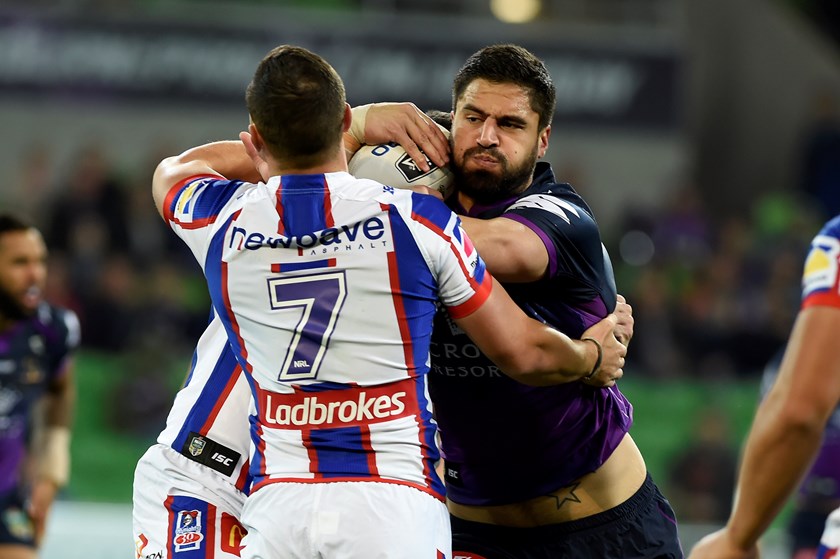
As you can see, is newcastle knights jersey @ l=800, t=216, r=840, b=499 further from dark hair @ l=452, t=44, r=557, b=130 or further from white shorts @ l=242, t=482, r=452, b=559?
white shorts @ l=242, t=482, r=452, b=559

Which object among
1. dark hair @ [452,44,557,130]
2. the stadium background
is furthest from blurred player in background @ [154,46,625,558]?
the stadium background

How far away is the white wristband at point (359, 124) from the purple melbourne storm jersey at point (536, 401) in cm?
42

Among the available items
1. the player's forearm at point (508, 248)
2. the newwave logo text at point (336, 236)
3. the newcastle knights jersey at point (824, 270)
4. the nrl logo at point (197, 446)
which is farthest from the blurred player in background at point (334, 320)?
the newcastle knights jersey at point (824, 270)

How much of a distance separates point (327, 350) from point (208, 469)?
834 mm

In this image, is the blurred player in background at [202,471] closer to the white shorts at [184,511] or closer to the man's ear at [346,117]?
the white shorts at [184,511]

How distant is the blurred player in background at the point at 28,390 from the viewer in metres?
7.13

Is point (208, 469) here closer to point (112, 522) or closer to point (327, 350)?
point (327, 350)

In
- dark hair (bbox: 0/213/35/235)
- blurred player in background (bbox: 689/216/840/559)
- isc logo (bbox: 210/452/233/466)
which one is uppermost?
dark hair (bbox: 0/213/35/235)

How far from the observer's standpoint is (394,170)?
370 cm

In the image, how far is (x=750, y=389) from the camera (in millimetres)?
11797

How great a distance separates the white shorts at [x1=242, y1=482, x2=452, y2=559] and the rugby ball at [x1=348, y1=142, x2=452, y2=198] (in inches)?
36.4

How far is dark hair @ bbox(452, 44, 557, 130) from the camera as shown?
382cm

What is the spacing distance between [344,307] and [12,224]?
4589 millimetres

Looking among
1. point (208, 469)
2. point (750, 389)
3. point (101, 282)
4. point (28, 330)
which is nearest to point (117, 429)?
point (101, 282)
